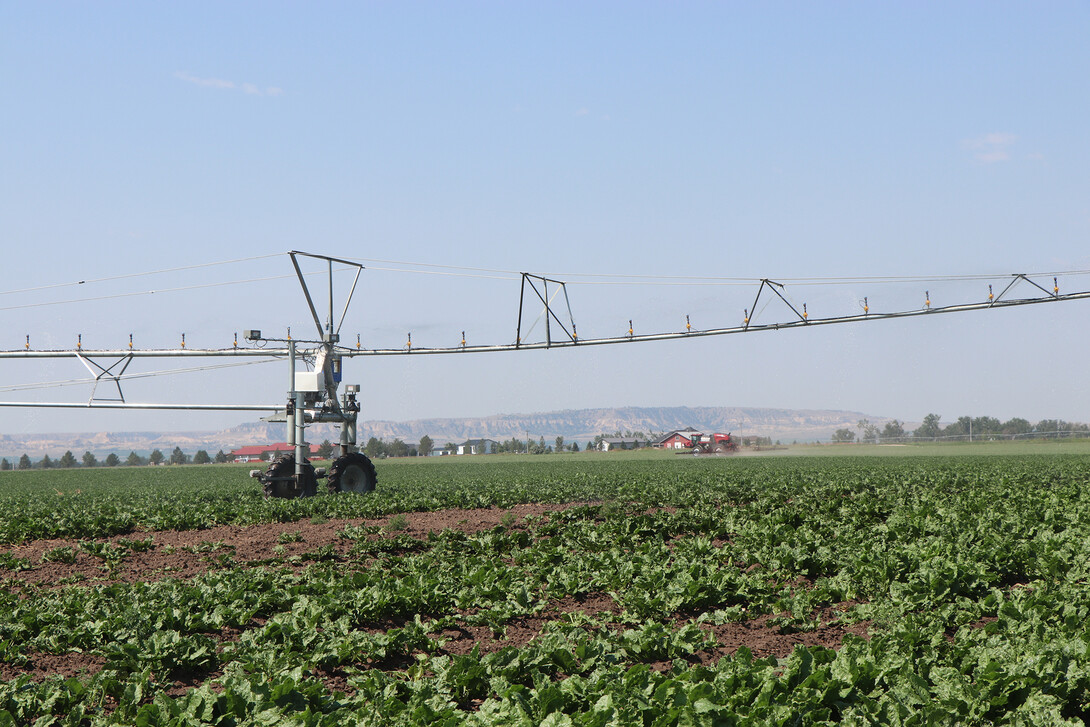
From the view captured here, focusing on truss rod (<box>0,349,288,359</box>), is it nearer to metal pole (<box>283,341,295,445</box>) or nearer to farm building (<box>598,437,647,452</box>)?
metal pole (<box>283,341,295,445</box>)

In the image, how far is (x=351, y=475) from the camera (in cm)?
2395

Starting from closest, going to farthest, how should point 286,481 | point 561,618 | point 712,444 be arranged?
point 561,618
point 286,481
point 712,444

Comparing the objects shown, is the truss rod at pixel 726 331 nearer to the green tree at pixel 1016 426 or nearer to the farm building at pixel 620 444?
→ the farm building at pixel 620 444

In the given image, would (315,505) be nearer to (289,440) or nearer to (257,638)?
(289,440)

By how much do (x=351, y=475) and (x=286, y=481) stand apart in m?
1.75

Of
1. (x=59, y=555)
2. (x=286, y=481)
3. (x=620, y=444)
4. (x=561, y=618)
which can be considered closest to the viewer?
(x=561, y=618)

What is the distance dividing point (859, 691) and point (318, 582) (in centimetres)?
658

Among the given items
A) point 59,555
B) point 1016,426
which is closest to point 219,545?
point 59,555

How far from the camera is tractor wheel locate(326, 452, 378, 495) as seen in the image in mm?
23478

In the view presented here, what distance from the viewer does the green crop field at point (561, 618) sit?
5.92 m

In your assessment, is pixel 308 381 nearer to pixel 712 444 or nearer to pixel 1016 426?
pixel 712 444

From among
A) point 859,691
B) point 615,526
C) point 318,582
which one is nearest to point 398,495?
point 615,526

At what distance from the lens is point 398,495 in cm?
2169

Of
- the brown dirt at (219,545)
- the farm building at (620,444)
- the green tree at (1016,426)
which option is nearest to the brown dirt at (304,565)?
the brown dirt at (219,545)
